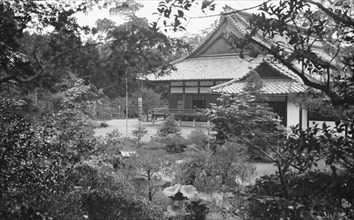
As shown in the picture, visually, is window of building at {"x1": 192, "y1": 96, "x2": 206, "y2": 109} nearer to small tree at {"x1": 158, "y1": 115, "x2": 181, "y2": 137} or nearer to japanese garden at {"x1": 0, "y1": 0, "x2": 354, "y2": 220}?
small tree at {"x1": 158, "y1": 115, "x2": 181, "y2": 137}

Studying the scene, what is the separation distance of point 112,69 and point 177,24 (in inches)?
26.2

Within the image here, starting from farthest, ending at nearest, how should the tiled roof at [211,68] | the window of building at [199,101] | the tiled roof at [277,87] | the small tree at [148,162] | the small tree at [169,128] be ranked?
the window of building at [199,101], the tiled roof at [211,68], the small tree at [169,128], the tiled roof at [277,87], the small tree at [148,162]

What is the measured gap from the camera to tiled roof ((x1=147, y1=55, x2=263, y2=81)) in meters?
19.9

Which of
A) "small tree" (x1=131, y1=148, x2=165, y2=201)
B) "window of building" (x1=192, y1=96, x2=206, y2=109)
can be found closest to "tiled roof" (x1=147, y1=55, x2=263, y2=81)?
"window of building" (x1=192, y1=96, x2=206, y2=109)

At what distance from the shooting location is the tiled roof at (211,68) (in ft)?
65.2

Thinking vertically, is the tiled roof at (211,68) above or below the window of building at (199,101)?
above

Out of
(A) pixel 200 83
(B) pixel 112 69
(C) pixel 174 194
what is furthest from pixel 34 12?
(A) pixel 200 83

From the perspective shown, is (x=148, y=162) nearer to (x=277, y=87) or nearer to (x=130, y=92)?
(x=130, y=92)

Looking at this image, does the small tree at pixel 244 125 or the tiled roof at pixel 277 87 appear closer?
the small tree at pixel 244 125

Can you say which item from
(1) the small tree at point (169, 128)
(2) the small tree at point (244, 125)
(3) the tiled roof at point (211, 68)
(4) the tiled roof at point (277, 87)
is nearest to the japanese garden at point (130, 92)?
(2) the small tree at point (244, 125)

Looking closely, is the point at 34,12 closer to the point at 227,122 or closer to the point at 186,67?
the point at 227,122

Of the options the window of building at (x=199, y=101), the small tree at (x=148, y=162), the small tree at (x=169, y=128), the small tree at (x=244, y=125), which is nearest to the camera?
the small tree at (x=244, y=125)

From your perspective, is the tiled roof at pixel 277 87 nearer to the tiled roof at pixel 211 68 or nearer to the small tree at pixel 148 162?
the tiled roof at pixel 211 68

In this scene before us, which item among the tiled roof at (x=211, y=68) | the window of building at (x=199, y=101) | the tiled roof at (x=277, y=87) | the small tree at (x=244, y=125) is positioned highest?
the tiled roof at (x=211, y=68)
